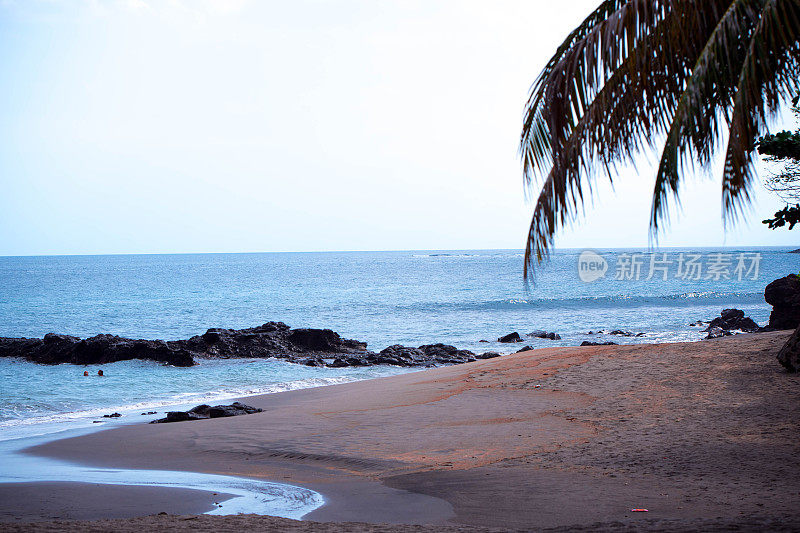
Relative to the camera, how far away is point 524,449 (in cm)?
755

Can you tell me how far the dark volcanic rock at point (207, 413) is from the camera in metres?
12.1

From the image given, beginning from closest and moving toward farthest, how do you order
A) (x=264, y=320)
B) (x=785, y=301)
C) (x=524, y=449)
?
1. (x=524, y=449)
2. (x=785, y=301)
3. (x=264, y=320)

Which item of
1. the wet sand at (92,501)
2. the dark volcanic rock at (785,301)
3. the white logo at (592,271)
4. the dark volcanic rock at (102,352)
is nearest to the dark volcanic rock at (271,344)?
the dark volcanic rock at (102,352)

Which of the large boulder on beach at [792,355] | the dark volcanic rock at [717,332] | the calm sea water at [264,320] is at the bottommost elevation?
the calm sea water at [264,320]

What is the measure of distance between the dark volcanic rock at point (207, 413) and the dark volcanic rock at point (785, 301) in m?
19.9

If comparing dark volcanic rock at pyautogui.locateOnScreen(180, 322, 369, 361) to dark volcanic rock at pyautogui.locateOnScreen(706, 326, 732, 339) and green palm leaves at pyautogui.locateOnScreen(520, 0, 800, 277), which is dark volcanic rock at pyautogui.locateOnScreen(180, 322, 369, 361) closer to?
dark volcanic rock at pyautogui.locateOnScreen(706, 326, 732, 339)

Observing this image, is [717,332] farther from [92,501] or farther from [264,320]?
[92,501]

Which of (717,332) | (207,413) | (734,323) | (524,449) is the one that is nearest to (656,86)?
(524,449)

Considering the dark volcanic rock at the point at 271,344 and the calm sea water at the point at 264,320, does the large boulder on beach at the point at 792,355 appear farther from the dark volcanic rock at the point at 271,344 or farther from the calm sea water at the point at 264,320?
the dark volcanic rock at the point at 271,344

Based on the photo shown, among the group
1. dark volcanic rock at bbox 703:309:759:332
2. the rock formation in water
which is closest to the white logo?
dark volcanic rock at bbox 703:309:759:332

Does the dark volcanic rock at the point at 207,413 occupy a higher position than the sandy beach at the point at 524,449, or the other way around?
the sandy beach at the point at 524,449

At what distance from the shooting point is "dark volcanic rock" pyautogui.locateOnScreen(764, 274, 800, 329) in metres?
23.2

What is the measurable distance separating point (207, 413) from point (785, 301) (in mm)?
21329

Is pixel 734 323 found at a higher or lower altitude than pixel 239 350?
higher
